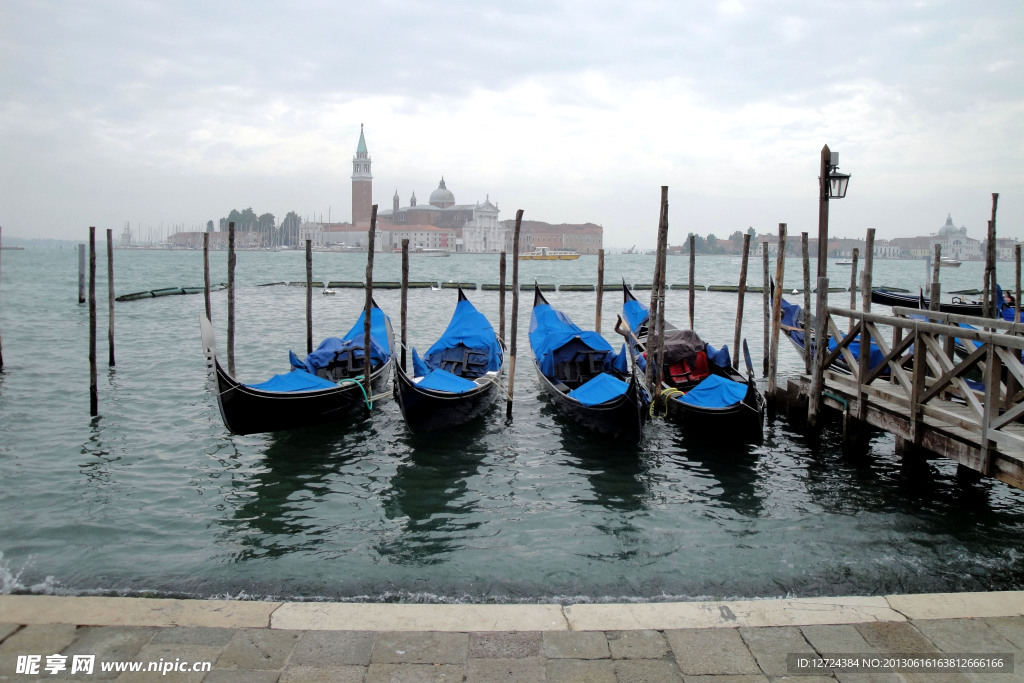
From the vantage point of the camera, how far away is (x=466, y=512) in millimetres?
4086

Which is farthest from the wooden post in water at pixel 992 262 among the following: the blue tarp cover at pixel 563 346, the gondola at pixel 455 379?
the gondola at pixel 455 379

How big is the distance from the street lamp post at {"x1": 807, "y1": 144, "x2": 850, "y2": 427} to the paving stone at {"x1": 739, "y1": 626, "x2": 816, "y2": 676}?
3155mm

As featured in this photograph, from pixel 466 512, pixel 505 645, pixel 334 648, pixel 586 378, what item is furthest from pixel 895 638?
pixel 586 378

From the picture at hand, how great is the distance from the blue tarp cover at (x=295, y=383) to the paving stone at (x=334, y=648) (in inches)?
135

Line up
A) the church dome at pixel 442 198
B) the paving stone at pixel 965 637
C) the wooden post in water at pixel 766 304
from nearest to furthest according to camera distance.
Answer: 1. the paving stone at pixel 965 637
2. the wooden post in water at pixel 766 304
3. the church dome at pixel 442 198

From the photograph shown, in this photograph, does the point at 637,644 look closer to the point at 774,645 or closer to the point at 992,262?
the point at 774,645

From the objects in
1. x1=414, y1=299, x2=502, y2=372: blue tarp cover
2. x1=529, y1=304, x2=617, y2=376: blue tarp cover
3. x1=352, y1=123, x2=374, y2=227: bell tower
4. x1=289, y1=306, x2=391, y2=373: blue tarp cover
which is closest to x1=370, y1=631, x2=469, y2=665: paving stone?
x1=289, y1=306, x2=391, y2=373: blue tarp cover

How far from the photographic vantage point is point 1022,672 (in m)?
1.92

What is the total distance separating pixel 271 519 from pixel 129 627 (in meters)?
1.78

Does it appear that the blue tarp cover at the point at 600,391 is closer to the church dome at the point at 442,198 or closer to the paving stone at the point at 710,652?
the paving stone at the point at 710,652

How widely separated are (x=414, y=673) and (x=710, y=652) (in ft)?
2.70

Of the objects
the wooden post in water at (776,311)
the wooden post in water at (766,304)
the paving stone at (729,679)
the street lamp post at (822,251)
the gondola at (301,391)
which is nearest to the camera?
the paving stone at (729,679)

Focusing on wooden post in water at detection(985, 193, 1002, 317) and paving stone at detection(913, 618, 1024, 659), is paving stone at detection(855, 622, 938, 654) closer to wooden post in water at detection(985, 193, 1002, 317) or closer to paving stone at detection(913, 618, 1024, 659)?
paving stone at detection(913, 618, 1024, 659)

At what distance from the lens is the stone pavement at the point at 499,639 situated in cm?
195
